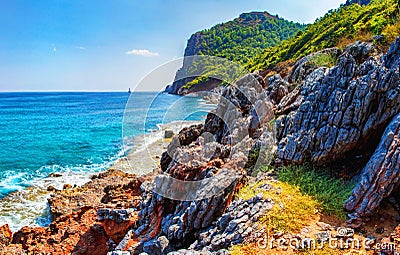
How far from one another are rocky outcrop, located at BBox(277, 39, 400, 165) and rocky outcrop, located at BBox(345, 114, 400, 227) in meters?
1.09

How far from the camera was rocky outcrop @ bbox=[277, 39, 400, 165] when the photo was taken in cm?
910

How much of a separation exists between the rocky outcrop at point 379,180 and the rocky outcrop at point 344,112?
3.59 ft

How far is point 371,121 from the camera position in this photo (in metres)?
9.12

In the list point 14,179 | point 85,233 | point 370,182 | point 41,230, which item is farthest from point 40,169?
point 370,182

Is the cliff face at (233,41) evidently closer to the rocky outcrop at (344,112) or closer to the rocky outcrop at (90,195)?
the rocky outcrop at (90,195)

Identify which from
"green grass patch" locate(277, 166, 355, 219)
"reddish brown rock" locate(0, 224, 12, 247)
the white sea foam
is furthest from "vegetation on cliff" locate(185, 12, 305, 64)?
"reddish brown rock" locate(0, 224, 12, 247)

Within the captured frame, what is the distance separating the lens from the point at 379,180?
7789mm

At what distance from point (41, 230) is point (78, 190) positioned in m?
6.76

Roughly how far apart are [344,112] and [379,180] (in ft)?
9.32

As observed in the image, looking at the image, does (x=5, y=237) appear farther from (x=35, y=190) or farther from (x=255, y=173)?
(x=255, y=173)

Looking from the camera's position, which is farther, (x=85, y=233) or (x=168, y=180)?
(x=85, y=233)

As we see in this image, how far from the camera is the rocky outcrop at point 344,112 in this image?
9.10m

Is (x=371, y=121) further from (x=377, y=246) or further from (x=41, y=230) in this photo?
(x=41, y=230)

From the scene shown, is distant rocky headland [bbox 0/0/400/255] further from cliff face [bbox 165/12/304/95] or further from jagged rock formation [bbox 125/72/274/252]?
cliff face [bbox 165/12/304/95]
